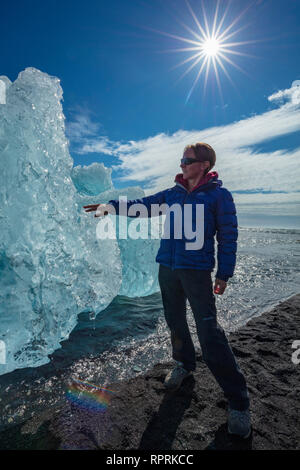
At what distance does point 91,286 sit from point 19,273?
1.62 m

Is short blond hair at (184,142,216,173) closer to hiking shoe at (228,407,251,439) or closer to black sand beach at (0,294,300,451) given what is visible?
hiking shoe at (228,407,251,439)

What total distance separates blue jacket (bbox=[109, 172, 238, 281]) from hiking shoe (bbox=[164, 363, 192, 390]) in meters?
1.24

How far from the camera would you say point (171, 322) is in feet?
8.63

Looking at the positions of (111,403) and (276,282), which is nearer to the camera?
(111,403)

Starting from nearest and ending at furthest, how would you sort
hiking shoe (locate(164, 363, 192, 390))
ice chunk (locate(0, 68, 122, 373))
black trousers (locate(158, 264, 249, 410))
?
black trousers (locate(158, 264, 249, 410))
hiking shoe (locate(164, 363, 192, 390))
ice chunk (locate(0, 68, 122, 373))

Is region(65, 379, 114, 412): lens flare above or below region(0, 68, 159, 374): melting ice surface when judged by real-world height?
below

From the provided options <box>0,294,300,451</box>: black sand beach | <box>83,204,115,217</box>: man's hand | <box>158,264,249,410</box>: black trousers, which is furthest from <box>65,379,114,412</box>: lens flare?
<box>83,204,115,217</box>: man's hand

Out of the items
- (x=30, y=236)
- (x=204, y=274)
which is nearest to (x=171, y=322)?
(x=204, y=274)

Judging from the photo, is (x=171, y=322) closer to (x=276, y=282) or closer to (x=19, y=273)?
(x=19, y=273)

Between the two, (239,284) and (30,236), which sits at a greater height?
(30,236)

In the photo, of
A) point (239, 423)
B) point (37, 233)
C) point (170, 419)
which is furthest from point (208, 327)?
point (37, 233)

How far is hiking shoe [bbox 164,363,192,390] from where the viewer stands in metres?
2.58

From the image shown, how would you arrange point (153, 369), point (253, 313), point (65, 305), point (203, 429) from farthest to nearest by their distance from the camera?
1. point (253, 313)
2. point (65, 305)
3. point (153, 369)
4. point (203, 429)

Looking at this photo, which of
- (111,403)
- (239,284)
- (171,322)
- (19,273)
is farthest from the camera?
(239,284)
